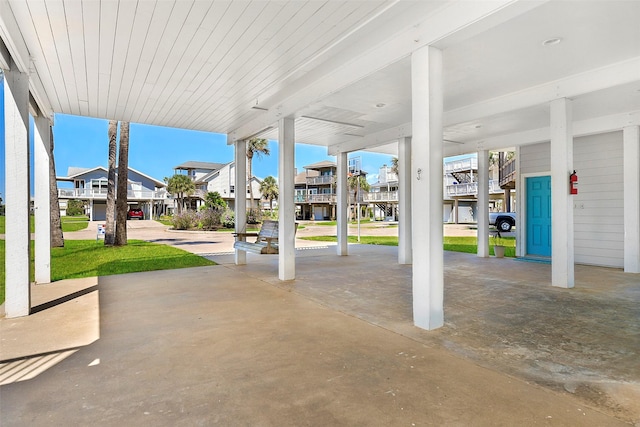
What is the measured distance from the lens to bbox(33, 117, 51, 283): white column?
5.66 metres

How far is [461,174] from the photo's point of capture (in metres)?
35.3

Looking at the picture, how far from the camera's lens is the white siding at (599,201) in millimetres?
7527

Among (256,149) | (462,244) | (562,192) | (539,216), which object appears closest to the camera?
(562,192)

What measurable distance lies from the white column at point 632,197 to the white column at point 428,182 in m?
5.65

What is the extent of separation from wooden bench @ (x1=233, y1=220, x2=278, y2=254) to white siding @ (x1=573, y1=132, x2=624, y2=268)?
22.7 feet

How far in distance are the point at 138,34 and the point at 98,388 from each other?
3571 mm

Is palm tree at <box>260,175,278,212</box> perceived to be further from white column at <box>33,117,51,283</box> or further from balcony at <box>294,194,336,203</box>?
A: white column at <box>33,117,51,283</box>

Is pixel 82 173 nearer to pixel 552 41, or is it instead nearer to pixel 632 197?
pixel 552 41

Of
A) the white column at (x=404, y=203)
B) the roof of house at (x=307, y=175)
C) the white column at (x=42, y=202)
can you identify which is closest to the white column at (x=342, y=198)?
the white column at (x=404, y=203)

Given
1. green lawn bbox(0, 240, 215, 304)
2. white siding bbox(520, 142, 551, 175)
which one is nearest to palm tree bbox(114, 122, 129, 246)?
green lawn bbox(0, 240, 215, 304)

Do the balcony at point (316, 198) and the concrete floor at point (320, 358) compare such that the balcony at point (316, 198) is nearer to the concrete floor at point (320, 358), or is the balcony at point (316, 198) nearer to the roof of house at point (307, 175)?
the roof of house at point (307, 175)

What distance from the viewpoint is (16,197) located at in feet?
13.8

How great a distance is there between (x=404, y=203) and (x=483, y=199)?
269cm

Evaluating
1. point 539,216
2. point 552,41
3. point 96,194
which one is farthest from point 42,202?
point 96,194
